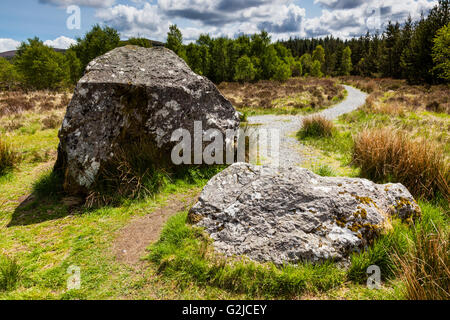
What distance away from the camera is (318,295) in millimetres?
2592

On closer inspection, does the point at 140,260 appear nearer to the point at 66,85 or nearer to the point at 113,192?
the point at 113,192

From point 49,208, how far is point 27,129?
6.89 meters

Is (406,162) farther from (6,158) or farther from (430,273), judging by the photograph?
(6,158)

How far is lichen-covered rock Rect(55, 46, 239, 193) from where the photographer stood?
470 cm

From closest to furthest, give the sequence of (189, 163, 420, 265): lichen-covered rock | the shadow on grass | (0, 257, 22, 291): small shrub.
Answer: (0, 257, 22, 291): small shrub, (189, 163, 420, 265): lichen-covered rock, the shadow on grass

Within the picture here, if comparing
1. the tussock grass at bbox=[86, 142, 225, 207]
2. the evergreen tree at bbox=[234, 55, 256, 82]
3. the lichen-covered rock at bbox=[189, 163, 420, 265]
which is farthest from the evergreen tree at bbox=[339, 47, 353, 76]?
the lichen-covered rock at bbox=[189, 163, 420, 265]

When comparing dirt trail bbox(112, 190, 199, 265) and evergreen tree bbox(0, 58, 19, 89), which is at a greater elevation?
evergreen tree bbox(0, 58, 19, 89)

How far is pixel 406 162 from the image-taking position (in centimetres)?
445

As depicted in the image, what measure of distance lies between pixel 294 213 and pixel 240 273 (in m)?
1.02

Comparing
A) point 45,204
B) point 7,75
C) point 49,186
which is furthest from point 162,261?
point 7,75

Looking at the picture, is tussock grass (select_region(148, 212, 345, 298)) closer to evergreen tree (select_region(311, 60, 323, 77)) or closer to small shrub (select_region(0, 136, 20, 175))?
small shrub (select_region(0, 136, 20, 175))

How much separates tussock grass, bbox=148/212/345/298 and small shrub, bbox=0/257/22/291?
4.79 feet
